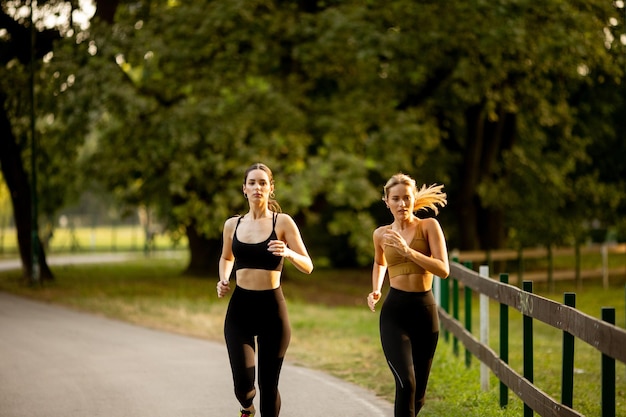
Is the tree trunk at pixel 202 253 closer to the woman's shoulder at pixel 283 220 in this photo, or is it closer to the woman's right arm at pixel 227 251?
the woman's right arm at pixel 227 251

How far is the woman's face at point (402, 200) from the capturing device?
629cm

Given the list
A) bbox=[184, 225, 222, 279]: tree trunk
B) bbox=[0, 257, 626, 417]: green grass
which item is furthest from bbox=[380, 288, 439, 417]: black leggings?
bbox=[184, 225, 222, 279]: tree trunk

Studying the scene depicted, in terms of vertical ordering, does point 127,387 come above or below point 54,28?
below

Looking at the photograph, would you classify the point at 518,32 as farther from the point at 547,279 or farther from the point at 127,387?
the point at 127,387

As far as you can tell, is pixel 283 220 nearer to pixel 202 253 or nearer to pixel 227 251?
pixel 227 251

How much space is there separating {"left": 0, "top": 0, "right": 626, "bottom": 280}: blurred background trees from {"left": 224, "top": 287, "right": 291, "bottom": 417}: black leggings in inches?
533

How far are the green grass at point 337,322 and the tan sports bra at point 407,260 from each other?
6.81ft

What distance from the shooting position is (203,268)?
2839 centimetres

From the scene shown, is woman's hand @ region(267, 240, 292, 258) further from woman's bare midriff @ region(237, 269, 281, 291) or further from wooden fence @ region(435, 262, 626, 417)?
wooden fence @ region(435, 262, 626, 417)

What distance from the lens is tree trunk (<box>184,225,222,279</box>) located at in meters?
28.3

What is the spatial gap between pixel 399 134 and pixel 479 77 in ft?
7.20

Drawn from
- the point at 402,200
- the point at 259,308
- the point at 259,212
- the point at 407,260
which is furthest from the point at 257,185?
the point at 407,260

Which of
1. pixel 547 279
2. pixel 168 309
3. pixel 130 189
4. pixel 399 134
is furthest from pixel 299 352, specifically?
pixel 130 189

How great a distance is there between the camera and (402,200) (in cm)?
629
